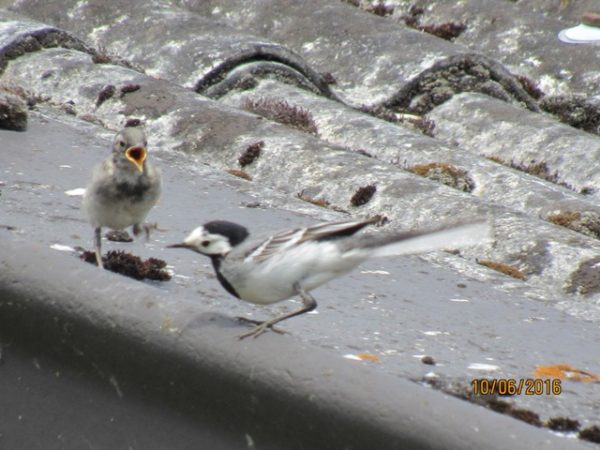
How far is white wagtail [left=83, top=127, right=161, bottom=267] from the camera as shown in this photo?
18.3ft

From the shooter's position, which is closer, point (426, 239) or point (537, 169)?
point (426, 239)

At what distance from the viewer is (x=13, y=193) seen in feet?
19.7

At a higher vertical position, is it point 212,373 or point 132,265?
point 212,373

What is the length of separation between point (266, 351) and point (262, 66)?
7049mm

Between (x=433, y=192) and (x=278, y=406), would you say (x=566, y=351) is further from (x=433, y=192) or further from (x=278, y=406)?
(x=433, y=192)

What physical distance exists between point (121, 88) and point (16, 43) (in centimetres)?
141

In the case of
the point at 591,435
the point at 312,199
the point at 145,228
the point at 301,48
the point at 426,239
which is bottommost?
the point at 312,199

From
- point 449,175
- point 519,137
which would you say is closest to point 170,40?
point 519,137

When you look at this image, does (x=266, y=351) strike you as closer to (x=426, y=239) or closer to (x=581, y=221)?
(x=426, y=239)

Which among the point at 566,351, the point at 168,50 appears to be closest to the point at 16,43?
the point at 168,50

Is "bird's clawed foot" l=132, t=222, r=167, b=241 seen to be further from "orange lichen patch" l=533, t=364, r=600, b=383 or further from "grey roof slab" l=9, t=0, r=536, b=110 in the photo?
"grey roof slab" l=9, t=0, r=536, b=110

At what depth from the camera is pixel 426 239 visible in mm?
4094

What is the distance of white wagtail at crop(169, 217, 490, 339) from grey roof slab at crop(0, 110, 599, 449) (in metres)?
0.18

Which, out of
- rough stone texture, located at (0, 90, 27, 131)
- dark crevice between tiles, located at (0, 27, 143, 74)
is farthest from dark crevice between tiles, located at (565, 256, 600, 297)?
dark crevice between tiles, located at (0, 27, 143, 74)
